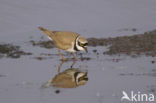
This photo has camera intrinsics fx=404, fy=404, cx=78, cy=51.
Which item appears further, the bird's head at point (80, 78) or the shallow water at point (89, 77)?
the bird's head at point (80, 78)

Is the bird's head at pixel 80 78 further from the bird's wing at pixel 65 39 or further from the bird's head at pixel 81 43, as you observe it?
the bird's wing at pixel 65 39

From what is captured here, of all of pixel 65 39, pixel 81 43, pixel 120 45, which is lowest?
pixel 120 45

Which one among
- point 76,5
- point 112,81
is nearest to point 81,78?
point 112,81

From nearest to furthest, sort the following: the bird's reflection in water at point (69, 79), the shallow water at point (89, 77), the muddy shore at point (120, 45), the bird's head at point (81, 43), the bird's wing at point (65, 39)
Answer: the shallow water at point (89, 77) → the bird's reflection in water at point (69, 79) → the bird's head at point (81, 43) → the bird's wing at point (65, 39) → the muddy shore at point (120, 45)

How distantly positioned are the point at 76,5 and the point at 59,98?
13653mm

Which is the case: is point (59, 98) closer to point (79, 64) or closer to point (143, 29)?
point (79, 64)

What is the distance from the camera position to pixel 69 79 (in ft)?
31.2

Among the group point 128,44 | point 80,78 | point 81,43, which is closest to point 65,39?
point 81,43

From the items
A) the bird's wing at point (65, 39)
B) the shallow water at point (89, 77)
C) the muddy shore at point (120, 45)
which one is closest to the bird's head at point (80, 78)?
the shallow water at point (89, 77)

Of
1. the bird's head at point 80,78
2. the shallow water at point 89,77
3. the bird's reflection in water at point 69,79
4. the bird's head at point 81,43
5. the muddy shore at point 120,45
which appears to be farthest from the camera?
the muddy shore at point 120,45

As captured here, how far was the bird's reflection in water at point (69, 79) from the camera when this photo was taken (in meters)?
9.02

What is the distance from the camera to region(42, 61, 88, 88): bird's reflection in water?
9.02 metres

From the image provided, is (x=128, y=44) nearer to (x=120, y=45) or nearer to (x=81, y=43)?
(x=120, y=45)

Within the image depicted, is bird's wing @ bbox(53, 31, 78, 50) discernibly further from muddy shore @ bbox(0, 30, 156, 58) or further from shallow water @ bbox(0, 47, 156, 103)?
muddy shore @ bbox(0, 30, 156, 58)
